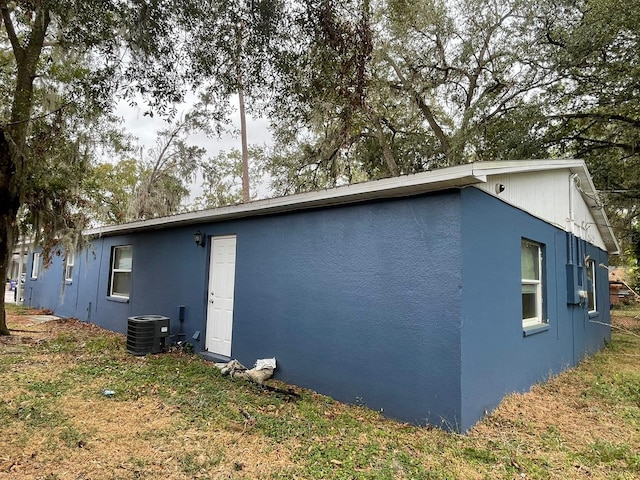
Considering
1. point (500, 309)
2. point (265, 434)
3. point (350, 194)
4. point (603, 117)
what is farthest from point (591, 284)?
point (265, 434)

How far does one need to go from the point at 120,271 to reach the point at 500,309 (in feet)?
26.9

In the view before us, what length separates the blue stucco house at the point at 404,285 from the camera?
3.66 meters

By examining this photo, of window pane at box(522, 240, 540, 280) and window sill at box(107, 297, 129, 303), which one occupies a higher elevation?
window pane at box(522, 240, 540, 280)

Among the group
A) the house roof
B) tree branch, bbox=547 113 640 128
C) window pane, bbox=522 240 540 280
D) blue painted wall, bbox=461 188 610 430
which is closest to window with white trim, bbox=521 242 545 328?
window pane, bbox=522 240 540 280

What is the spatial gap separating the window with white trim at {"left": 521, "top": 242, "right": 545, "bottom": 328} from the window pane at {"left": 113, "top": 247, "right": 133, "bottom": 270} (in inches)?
308

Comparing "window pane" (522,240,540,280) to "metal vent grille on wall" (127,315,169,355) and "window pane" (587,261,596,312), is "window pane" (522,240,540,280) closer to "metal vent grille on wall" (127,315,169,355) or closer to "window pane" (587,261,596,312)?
"window pane" (587,261,596,312)

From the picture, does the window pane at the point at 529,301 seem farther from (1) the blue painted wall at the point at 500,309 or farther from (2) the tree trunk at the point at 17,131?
(2) the tree trunk at the point at 17,131

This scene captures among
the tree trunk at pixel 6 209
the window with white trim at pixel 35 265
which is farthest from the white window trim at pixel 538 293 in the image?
the window with white trim at pixel 35 265

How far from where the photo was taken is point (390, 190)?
394 centimetres

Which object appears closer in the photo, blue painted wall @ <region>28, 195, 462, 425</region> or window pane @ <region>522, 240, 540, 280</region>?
blue painted wall @ <region>28, 195, 462, 425</region>

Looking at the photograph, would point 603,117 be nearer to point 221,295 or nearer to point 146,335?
point 221,295

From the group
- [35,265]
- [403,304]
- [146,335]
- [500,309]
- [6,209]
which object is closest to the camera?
[403,304]

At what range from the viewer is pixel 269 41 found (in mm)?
4633

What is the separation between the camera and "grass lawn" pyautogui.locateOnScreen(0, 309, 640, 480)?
2789 millimetres
